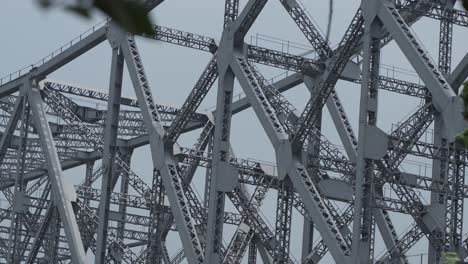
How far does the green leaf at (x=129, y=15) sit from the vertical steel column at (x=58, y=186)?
5374 centimetres

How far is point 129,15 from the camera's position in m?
4.54

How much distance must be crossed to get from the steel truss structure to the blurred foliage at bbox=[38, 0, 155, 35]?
3228 cm

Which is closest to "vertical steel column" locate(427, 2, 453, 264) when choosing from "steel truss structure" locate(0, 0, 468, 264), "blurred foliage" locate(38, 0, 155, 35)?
"steel truss structure" locate(0, 0, 468, 264)

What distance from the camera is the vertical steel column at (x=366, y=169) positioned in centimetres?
3819

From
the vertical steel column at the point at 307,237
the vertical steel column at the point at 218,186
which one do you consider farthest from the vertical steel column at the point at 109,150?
the vertical steel column at the point at 218,186

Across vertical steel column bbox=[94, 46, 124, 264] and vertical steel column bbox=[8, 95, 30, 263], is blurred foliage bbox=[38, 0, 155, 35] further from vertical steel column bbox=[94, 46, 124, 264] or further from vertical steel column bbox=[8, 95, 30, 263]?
vertical steel column bbox=[8, 95, 30, 263]

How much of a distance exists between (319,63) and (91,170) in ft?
95.4

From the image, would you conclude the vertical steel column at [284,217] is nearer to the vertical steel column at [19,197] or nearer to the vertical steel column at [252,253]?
the vertical steel column at [252,253]

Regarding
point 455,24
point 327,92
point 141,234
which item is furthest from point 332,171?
point 141,234

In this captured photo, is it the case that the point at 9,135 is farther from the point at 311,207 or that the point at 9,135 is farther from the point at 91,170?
the point at 311,207

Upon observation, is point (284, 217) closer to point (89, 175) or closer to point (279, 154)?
point (279, 154)

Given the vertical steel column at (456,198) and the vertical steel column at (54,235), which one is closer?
the vertical steel column at (456,198)

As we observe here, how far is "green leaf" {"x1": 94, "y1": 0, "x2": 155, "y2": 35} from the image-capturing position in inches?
178

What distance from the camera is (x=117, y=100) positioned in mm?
56594
